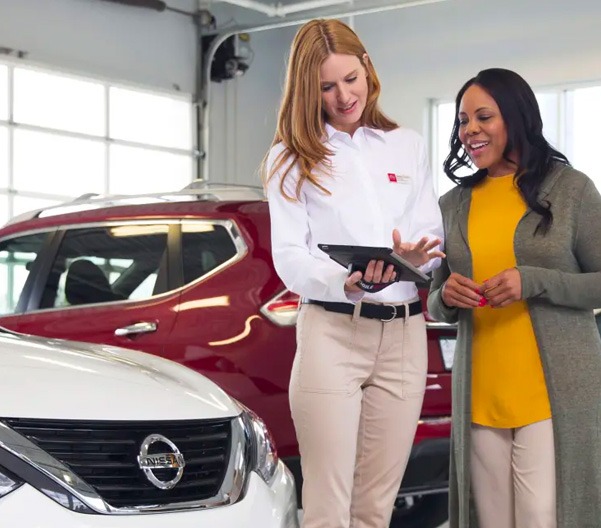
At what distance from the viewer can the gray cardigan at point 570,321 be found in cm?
319

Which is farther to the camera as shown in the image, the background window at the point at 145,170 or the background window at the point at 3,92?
the background window at the point at 145,170

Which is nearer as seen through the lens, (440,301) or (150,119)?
(440,301)

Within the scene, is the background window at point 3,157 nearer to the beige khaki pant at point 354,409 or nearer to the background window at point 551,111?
the background window at point 551,111

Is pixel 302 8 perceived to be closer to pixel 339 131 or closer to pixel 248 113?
pixel 248 113

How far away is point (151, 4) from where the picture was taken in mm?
15633

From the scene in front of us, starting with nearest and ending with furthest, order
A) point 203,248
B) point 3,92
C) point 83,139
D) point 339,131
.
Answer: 1. point 339,131
2. point 203,248
3. point 3,92
4. point 83,139

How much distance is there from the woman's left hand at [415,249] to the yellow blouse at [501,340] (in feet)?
1.02

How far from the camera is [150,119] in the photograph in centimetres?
1600

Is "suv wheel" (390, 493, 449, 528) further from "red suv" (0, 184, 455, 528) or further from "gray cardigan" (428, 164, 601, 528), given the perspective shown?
"gray cardigan" (428, 164, 601, 528)

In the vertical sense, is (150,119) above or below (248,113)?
below

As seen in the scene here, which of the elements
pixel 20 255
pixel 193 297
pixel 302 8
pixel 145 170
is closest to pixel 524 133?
pixel 193 297

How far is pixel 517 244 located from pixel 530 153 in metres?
0.25

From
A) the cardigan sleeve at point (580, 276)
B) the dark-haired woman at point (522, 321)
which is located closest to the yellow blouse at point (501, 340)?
the dark-haired woman at point (522, 321)

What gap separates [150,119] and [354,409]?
1325cm
